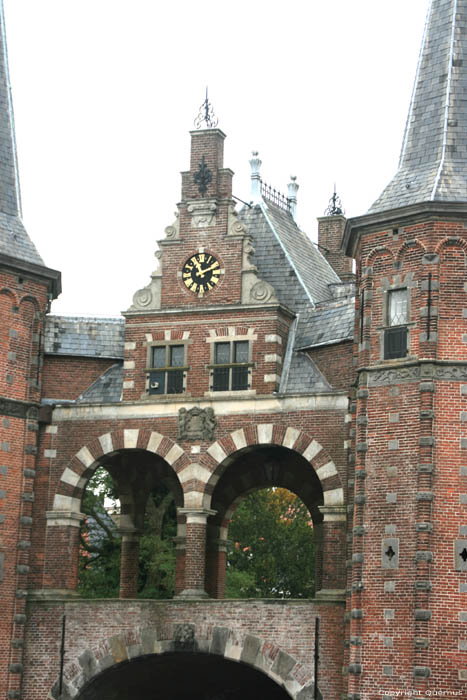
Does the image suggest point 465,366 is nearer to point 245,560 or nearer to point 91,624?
point 91,624

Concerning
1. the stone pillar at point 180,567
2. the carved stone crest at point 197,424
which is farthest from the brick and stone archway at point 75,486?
the stone pillar at point 180,567

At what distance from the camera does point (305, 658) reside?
38.2 meters

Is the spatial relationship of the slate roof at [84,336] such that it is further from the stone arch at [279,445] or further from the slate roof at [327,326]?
the slate roof at [327,326]

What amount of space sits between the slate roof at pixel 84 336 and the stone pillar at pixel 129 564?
614 centimetres

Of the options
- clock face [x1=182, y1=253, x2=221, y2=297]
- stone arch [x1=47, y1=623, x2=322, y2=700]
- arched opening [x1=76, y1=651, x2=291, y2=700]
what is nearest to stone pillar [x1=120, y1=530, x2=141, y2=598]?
arched opening [x1=76, y1=651, x2=291, y2=700]

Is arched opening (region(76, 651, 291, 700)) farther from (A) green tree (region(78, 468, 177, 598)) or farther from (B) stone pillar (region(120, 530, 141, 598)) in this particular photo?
(A) green tree (region(78, 468, 177, 598))

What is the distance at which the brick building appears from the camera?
36344mm

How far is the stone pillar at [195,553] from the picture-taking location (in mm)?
40688

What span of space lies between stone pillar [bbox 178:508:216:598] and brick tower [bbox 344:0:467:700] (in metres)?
5.40

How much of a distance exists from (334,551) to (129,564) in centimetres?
946

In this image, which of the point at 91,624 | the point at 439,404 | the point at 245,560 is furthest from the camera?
the point at 245,560

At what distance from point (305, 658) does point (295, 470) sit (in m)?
8.24

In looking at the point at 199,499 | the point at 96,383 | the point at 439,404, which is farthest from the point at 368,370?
the point at 96,383

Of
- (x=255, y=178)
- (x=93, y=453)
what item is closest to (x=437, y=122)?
(x=255, y=178)
